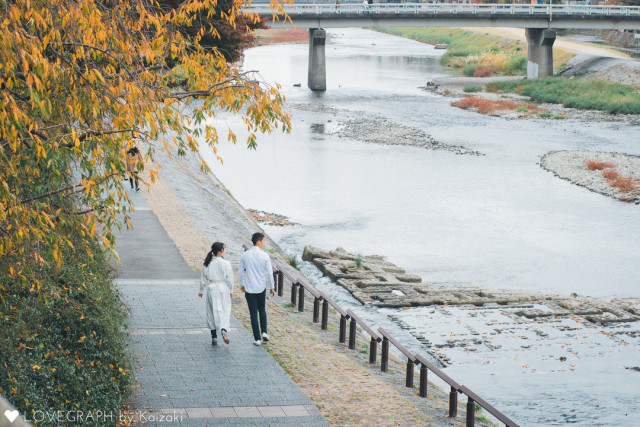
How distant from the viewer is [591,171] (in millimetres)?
40938

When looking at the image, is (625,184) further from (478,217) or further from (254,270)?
(254,270)

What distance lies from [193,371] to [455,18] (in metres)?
66.6

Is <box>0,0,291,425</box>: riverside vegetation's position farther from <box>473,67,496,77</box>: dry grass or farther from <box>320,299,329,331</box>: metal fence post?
<box>473,67,496,77</box>: dry grass

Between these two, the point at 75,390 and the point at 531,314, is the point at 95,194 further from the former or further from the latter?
the point at 531,314

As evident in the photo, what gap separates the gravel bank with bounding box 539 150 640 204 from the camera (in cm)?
3708

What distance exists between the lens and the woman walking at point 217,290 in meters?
11.1

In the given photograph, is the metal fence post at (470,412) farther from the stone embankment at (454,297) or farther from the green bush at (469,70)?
the green bush at (469,70)

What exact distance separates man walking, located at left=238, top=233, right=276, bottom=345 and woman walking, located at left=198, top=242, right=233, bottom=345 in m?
0.22

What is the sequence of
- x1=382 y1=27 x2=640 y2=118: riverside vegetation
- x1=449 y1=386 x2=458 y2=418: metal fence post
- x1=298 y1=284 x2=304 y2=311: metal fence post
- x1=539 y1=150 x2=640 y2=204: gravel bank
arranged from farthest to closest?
1. x1=382 y1=27 x2=640 y2=118: riverside vegetation
2. x1=539 y1=150 x2=640 y2=204: gravel bank
3. x1=298 y1=284 x2=304 y2=311: metal fence post
4. x1=449 y1=386 x2=458 y2=418: metal fence post

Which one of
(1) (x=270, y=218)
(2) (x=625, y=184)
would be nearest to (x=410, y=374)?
(1) (x=270, y=218)

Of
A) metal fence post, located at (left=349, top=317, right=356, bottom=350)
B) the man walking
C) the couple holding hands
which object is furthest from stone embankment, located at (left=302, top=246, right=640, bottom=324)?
the couple holding hands

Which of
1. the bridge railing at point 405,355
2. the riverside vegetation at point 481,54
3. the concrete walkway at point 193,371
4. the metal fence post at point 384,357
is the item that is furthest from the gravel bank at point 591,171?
the riverside vegetation at point 481,54

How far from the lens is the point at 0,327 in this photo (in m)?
8.20

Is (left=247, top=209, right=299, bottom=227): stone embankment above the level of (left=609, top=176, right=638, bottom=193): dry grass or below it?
below
